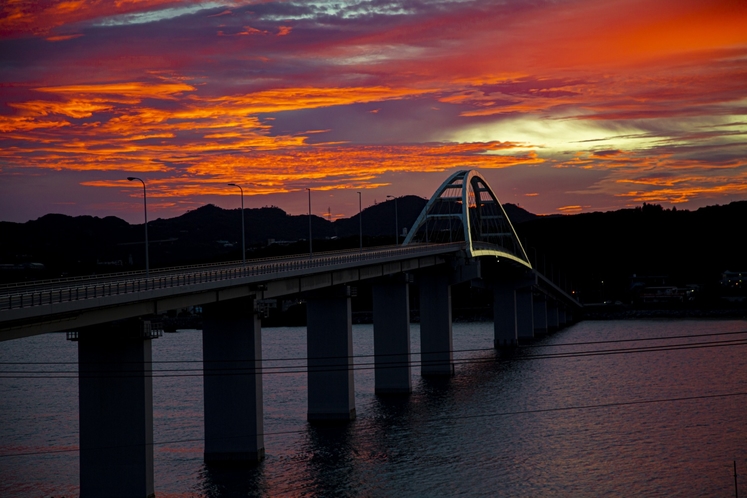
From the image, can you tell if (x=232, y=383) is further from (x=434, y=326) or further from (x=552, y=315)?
(x=552, y=315)

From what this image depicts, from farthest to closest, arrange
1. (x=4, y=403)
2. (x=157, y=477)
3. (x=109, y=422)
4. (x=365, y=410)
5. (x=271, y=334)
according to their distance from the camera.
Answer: (x=271, y=334) → (x=4, y=403) → (x=365, y=410) → (x=157, y=477) → (x=109, y=422)

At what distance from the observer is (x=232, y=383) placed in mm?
42594

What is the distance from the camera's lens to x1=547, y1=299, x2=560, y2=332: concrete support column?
500ft

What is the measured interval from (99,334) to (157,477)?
1003 centimetres

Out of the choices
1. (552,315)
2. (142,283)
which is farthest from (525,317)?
(142,283)

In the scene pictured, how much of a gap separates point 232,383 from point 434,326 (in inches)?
1651

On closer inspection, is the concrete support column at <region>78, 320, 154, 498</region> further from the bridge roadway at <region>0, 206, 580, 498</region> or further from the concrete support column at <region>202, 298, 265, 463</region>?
the concrete support column at <region>202, 298, 265, 463</region>

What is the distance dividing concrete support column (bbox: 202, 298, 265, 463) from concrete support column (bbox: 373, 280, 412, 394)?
2457 cm

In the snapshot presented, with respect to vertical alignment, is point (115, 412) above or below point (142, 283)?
below

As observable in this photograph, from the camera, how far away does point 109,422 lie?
114 feet

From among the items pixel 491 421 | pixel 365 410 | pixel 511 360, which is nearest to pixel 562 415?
pixel 491 421

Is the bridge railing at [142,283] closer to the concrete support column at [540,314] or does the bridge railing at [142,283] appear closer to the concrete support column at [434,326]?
the concrete support column at [434,326]

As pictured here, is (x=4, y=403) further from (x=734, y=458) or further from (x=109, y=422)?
(x=734, y=458)

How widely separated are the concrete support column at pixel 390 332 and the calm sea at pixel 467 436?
173 centimetres
